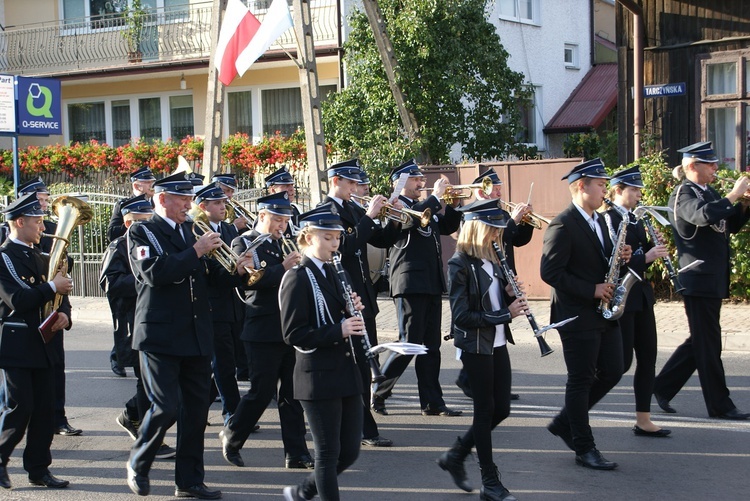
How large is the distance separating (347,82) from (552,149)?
7.07m

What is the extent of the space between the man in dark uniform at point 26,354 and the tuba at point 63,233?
8 cm

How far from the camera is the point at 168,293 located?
642cm

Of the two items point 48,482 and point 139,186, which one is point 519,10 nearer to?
point 139,186

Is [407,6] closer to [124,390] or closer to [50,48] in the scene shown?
[124,390]

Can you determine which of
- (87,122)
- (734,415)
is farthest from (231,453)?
(87,122)

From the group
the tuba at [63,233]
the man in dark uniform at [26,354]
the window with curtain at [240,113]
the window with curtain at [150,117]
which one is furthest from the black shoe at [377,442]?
the window with curtain at [150,117]

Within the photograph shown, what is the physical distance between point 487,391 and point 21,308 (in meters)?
3.19

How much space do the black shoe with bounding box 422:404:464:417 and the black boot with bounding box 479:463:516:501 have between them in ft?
7.90

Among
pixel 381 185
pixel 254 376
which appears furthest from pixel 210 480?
pixel 381 185

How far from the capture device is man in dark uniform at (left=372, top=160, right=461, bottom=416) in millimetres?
8492

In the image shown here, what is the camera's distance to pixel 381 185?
1652cm

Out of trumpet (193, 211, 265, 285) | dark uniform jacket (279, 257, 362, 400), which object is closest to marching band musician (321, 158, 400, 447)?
trumpet (193, 211, 265, 285)

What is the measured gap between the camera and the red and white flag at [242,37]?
1426 centimetres

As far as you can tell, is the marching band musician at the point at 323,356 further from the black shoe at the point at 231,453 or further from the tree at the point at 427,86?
the tree at the point at 427,86
